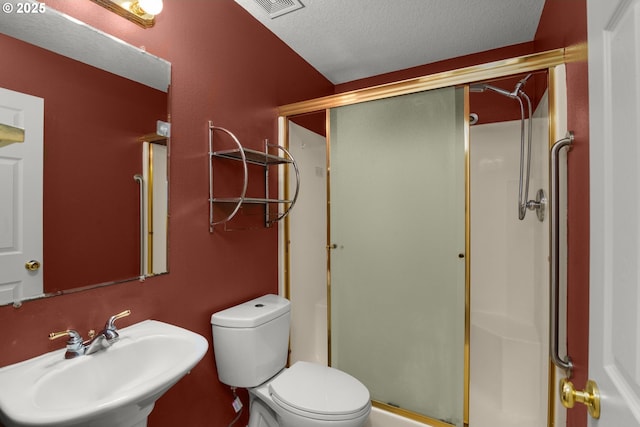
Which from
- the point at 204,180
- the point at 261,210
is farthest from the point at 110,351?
the point at 261,210

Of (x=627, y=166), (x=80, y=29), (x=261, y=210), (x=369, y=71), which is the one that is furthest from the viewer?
(x=369, y=71)

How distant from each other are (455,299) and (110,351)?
1576 mm

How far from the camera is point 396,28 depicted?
201 centimetres

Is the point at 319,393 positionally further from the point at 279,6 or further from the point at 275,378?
the point at 279,6

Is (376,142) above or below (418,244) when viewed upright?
above

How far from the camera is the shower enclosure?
5.41ft

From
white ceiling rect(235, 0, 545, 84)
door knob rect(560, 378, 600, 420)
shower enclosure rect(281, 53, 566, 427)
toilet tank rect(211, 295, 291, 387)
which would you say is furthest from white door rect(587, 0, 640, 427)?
white ceiling rect(235, 0, 545, 84)

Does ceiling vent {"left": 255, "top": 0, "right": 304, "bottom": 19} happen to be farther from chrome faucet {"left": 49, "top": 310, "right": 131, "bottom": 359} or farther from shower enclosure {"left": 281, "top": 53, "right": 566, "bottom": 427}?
chrome faucet {"left": 49, "top": 310, "right": 131, "bottom": 359}

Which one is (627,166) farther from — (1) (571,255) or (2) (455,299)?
(2) (455,299)

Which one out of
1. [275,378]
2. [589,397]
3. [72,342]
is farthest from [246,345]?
[589,397]

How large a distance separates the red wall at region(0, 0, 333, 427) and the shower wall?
1.67 m

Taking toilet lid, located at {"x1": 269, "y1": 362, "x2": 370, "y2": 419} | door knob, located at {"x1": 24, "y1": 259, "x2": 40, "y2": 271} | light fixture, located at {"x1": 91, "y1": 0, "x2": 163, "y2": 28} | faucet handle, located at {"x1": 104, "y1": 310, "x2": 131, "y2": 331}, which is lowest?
toilet lid, located at {"x1": 269, "y1": 362, "x2": 370, "y2": 419}

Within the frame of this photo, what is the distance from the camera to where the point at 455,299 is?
166cm

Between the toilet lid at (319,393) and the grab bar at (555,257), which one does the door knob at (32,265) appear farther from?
the grab bar at (555,257)
